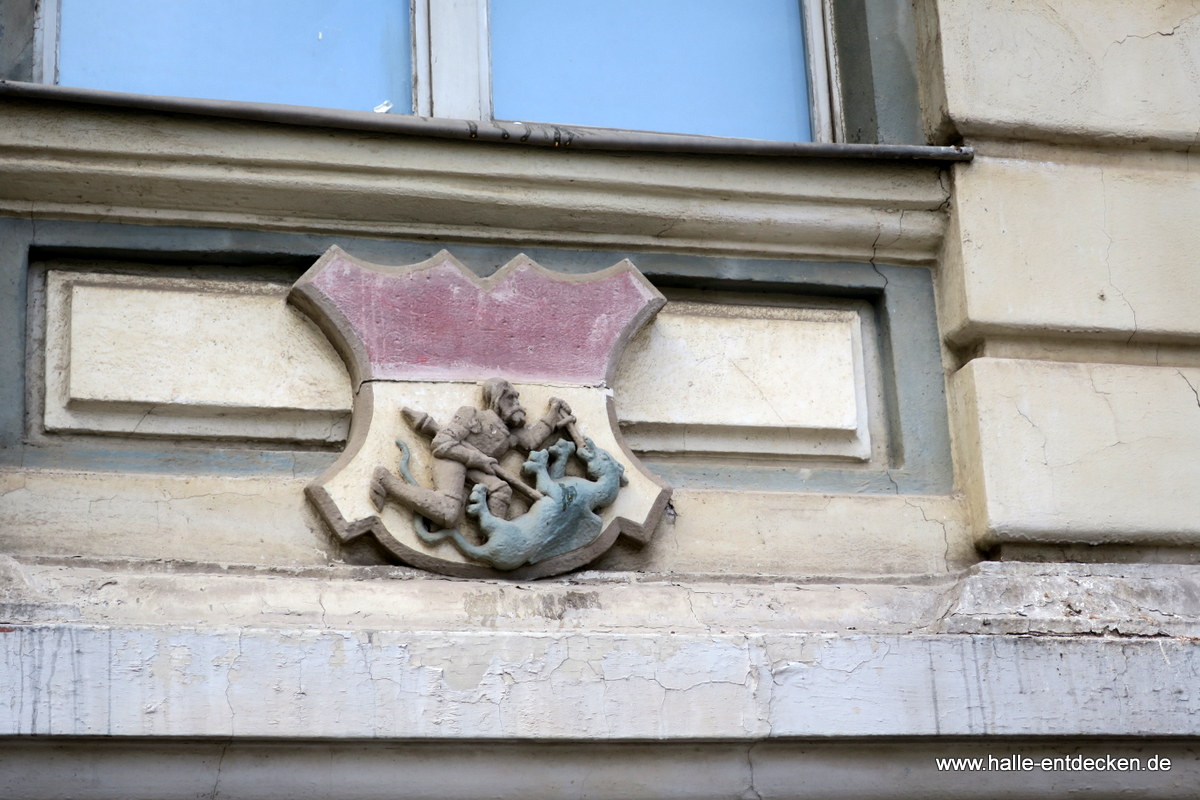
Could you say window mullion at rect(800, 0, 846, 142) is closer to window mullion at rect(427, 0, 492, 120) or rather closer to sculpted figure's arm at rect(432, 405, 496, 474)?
window mullion at rect(427, 0, 492, 120)

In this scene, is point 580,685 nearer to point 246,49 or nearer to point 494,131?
point 494,131

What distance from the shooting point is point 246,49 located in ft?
10.3

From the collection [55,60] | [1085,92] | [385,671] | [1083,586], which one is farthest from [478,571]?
[1085,92]

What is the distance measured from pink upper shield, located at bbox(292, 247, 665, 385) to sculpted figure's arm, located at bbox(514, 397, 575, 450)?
2.7 inches

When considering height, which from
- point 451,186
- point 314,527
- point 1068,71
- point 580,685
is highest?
point 1068,71

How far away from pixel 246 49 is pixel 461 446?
36.7 inches

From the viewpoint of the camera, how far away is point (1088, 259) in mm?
3123

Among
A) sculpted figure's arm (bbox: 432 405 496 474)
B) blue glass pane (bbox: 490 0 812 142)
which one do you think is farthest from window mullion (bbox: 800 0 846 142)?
sculpted figure's arm (bbox: 432 405 496 474)

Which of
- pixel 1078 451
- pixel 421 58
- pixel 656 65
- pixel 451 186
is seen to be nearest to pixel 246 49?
pixel 421 58

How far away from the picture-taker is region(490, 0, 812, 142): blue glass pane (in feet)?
10.7

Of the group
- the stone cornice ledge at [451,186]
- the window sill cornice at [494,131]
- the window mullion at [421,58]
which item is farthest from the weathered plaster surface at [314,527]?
the window mullion at [421,58]

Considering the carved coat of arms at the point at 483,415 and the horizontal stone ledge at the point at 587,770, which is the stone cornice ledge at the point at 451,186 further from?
the horizontal stone ledge at the point at 587,770

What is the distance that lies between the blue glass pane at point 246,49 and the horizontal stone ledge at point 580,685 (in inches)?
44.4

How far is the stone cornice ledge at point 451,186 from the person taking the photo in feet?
9.21
